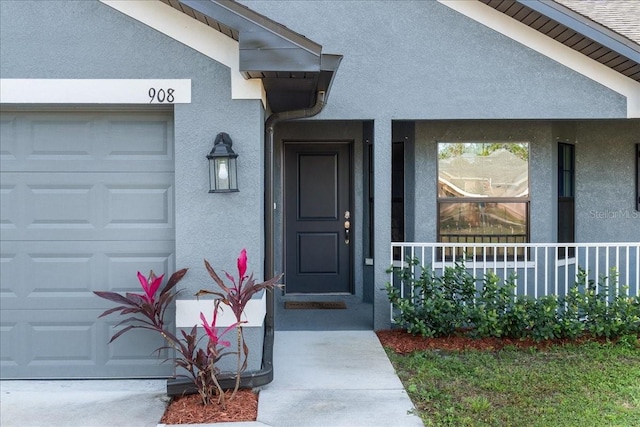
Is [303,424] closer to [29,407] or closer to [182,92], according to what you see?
[29,407]

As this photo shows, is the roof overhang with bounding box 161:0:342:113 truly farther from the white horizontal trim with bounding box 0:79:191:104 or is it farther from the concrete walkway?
the concrete walkway

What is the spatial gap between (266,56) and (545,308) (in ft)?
13.7

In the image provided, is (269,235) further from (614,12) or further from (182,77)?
(614,12)

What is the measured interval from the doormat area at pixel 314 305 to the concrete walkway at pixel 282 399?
2.42 meters

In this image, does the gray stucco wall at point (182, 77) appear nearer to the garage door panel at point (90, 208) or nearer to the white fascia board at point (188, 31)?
the white fascia board at point (188, 31)

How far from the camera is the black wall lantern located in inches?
198

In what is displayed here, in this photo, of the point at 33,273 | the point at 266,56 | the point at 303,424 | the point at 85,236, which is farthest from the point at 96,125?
the point at 303,424

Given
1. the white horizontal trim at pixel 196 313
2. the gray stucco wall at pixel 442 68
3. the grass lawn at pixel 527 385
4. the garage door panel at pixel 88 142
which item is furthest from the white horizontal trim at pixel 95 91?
the grass lawn at pixel 527 385

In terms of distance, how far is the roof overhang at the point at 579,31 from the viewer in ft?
21.6

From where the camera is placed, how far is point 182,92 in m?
5.17

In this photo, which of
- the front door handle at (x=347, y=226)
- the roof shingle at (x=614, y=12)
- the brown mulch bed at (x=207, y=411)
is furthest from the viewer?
the front door handle at (x=347, y=226)

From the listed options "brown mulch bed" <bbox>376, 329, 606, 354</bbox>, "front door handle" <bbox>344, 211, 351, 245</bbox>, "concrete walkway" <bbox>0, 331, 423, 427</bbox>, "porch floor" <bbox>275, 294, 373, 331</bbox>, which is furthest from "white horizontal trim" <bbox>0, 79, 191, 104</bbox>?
"front door handle" <bbox>344, 211, 351, 245</bbox>

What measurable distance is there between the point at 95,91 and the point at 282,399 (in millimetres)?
3037

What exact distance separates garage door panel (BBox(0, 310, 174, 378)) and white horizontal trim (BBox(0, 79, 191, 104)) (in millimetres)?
1881
